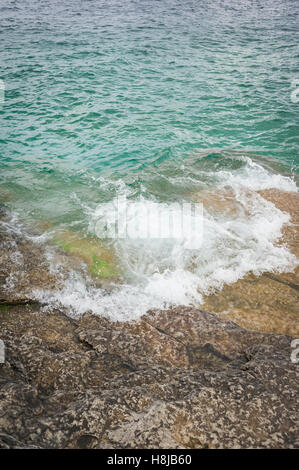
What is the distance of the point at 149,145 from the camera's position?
1174 centimetres

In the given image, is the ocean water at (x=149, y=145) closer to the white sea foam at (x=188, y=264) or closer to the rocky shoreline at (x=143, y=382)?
the white sea foam at (x=188, y=264)

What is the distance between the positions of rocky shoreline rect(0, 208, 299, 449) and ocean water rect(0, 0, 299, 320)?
2.36 feet

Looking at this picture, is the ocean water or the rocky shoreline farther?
the ocean water

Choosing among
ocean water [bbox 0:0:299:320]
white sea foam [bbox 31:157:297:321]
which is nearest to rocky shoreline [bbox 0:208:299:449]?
white sea foam [bbox 31:157:297:321]

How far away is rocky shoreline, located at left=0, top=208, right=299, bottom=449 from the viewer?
2.63 m

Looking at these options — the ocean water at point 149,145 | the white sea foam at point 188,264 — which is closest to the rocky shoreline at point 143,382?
the white sea foam at point 188,264

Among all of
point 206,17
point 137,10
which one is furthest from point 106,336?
point 137,10

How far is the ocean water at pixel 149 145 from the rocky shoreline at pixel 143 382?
28.3 inches

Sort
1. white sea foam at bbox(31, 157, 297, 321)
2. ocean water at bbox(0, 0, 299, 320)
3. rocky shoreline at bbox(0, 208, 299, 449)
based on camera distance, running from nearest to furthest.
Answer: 1. rocky shoreline at bbox(0, 208, 299, 449)
2. white sea foam at bbox(31, 157, 297, 321)
3. ocean water at bbox(0, 0, 299, 320)

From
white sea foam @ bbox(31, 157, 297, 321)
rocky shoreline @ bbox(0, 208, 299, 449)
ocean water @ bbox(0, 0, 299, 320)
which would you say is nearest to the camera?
rocky shoreline @ bbox(0, 208, 299, 449)

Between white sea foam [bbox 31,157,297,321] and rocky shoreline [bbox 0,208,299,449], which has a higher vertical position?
rocky shoreline [bbox 0,208,299,449]

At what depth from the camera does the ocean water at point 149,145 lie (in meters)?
6.38

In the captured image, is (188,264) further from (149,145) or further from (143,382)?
(149,145)

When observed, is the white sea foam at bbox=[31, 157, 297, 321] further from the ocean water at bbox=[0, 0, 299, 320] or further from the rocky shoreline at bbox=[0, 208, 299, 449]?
the rocky shoreline at bbox=[0, 208, 299, 449]
